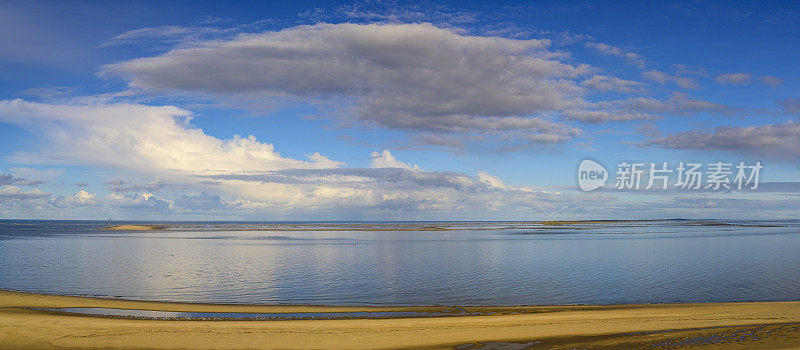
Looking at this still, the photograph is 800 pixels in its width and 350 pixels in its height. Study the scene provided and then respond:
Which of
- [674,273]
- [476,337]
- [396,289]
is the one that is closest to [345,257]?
[396,289]

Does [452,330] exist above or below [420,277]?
above

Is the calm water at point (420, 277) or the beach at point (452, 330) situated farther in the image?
the calm water at point (420, 277)

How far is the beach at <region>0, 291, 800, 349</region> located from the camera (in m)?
17.7

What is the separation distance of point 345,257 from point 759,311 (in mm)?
37540

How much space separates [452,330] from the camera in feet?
63.9

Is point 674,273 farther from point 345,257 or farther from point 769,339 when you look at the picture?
point 345,257

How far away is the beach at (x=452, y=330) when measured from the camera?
58.0 feet

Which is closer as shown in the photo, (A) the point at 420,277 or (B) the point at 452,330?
(B) the point at 452,330

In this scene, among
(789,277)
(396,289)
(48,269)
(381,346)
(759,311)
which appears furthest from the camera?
(48,269)

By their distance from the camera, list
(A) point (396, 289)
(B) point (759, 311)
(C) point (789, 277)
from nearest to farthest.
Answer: (B) point (759, 311) < (A) point (396, 289) < (C) point (789, 277)

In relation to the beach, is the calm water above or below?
below

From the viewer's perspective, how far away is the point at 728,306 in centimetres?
2417

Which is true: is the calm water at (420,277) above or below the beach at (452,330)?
below

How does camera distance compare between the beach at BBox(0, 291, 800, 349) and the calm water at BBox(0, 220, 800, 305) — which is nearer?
the beach at BBox(0, 291, 800, 349)
